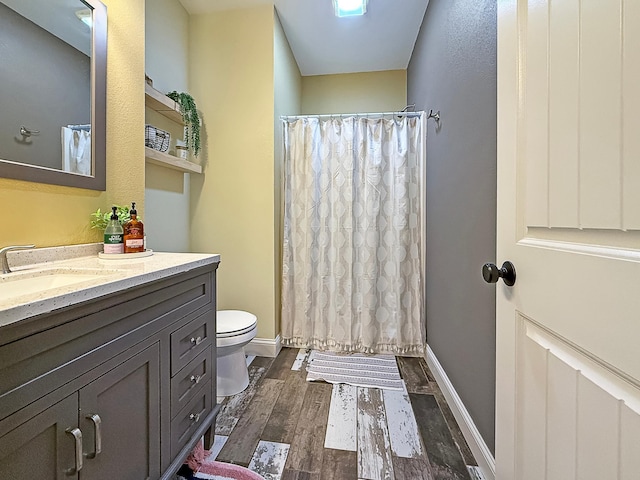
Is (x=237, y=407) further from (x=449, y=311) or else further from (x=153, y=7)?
(x=153, y=7)

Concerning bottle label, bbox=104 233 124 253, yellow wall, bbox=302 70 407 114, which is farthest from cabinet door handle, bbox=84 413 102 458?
yellow wall, bbox=302 70 407 114

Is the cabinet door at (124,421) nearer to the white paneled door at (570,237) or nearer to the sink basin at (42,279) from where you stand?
the sink basin at (42,279)

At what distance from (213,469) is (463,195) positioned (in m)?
1.66

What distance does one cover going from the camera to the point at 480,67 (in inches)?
47.6

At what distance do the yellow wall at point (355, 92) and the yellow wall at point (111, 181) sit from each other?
6.33 ft

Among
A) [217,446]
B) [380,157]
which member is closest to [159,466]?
[217,446]

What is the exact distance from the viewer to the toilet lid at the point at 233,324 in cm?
163

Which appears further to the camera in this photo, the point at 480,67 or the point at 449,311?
the point at 449,311

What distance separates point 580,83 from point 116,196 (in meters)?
1.67

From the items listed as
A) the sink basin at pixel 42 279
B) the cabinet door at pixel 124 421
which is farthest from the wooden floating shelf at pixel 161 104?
the cabinet door at pixel 124 421

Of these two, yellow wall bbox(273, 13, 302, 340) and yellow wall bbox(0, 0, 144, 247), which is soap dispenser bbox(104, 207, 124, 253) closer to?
yellow wall bbox(0, 0, 144, 247)

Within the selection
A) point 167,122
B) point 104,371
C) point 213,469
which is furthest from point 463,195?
point 167,122

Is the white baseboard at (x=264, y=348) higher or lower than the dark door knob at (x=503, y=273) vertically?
lower

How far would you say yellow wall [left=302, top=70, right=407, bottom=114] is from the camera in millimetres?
3010
